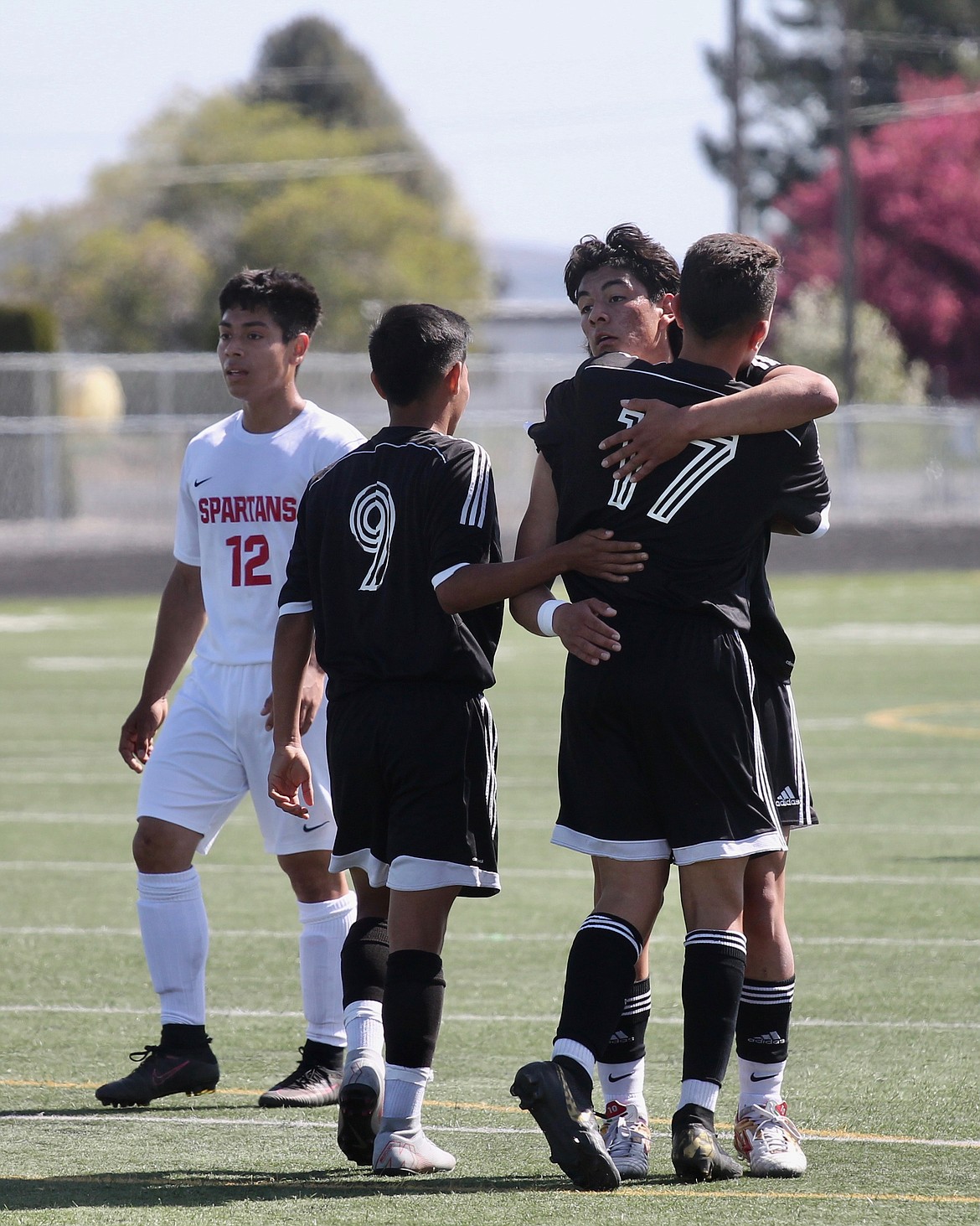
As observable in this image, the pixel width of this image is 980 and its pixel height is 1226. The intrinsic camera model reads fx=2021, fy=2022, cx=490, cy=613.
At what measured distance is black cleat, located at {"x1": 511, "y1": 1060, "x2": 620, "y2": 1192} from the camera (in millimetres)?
4145

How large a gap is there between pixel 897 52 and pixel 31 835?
69.0 meters

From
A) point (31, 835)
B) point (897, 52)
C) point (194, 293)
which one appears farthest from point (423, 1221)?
point (897, 52)

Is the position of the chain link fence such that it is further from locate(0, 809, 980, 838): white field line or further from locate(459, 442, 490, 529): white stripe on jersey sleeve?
locate(459, 442, 490, 529): white stripe on jersey sleeve

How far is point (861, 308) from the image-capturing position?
52.5m

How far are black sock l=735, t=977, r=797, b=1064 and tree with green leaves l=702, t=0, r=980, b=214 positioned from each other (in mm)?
70579

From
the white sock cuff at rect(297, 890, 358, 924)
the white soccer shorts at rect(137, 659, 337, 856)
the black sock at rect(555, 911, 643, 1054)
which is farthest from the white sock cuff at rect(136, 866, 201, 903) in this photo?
the black sock at rect(555, 911, 643, 1054)

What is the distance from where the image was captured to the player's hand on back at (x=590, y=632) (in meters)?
4.38

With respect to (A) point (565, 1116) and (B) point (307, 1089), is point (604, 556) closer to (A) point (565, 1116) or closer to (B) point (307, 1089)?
(A) point (565, 1116)

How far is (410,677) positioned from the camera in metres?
4.63

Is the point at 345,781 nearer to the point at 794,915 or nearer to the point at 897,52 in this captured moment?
the point at 794,915

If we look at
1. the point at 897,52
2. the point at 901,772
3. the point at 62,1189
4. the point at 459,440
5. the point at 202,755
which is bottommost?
the point at 901,772

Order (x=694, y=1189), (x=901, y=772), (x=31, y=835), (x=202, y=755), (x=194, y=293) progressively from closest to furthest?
(x=694, y=1189) < (x=202, y=755) < (x=31, y=835) < (x=901, y=772) < (x=194, y=293)

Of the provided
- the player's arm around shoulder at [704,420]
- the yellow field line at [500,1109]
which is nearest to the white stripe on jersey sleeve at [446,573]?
the player's arm around shoulder at [704,420]

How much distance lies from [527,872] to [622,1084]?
472 centimetres
